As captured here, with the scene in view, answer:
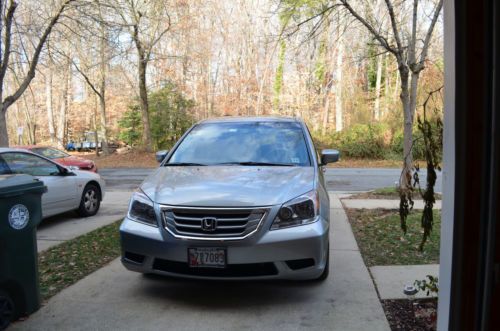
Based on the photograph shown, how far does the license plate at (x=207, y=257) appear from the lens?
3717mm

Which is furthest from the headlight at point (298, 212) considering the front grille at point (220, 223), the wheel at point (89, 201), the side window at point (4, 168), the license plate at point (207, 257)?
the wheel at point (89, 201)

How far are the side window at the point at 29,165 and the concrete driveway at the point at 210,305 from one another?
10.4ft

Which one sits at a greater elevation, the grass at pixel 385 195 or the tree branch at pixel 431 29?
the tree branch at pixel 431 29

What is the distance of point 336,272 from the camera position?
15.9 feet

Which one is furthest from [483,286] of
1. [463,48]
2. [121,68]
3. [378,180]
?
[121,68]

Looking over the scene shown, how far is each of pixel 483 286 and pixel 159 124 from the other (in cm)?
2640

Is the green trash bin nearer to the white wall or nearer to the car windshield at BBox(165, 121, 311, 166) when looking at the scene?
the car windshield at BBox(165, 121, 311, 166)

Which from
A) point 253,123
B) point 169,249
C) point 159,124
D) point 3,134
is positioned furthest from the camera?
point 159,124

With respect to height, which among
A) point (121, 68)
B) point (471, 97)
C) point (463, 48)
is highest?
point (121, 68)

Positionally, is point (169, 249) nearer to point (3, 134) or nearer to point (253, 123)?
point (253, 123)

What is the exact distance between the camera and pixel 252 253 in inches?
146

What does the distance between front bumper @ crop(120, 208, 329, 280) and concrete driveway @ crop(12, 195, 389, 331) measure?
0.32 metres

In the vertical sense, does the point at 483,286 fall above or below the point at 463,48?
below

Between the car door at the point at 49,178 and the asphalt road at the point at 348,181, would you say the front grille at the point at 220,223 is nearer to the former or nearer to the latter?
the car door at the point at 49,178
